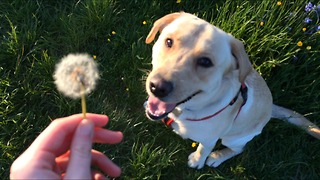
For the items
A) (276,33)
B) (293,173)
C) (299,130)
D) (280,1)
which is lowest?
(293,173)

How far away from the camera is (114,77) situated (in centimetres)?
360

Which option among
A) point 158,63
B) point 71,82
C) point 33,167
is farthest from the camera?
point 158,63

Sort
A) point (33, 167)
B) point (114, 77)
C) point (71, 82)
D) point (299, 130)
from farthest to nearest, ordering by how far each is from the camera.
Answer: point (114, 77) → point (299, 130) → point (71, 82) → point (33, 167)

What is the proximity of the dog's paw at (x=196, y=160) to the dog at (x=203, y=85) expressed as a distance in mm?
178

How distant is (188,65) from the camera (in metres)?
2.31

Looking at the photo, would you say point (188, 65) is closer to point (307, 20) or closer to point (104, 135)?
point (104, 135)

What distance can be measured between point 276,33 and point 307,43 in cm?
29

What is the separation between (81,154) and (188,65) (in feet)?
3.04

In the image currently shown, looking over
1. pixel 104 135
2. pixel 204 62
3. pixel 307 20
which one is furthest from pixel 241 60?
pixel 307 20

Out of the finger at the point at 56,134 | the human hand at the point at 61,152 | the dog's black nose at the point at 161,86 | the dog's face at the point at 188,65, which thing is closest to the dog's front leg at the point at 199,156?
the dog's face at the point at 188,65

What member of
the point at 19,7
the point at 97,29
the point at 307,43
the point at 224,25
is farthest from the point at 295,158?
the point at 19,7

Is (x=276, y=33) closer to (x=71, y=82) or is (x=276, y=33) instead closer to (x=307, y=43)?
(x=307, y=43)

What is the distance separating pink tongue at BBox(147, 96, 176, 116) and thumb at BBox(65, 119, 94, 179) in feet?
2.63

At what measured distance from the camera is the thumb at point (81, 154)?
164cm
